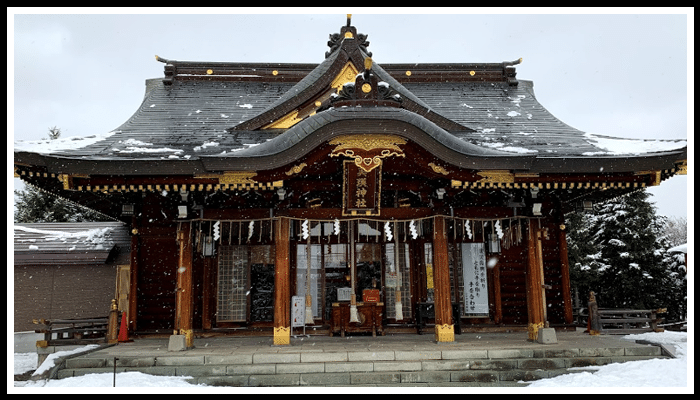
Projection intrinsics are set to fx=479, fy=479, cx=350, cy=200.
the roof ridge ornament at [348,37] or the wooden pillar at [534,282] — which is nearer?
the wooden pillar at [534,282]

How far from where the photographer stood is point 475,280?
11258 millimetres

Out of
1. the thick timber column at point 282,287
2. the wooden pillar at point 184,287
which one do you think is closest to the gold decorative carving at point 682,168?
the thick timber column at point 282,287

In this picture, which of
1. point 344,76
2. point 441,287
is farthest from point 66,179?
point 441,287

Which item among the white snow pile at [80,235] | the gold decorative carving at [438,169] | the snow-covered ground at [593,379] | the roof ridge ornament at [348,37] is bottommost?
the snow-covered ground at [593,379]

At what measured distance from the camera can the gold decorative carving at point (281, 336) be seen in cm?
888

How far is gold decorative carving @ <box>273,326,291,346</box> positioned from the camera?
8.88 meters

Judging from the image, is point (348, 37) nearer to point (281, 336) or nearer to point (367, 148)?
point (367, 148)

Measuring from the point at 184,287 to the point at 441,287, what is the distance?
485cm

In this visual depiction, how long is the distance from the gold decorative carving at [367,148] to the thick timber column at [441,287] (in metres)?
1.76

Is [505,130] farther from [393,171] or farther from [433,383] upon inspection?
[433,383]

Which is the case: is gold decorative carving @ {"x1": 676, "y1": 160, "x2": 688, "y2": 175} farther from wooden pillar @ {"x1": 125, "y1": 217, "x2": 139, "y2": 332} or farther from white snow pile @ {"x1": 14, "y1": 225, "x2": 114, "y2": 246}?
white snow pile @ {"x1": 14, "y1": 225, "x2": 114, "y2": 246}

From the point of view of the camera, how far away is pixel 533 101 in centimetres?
1405

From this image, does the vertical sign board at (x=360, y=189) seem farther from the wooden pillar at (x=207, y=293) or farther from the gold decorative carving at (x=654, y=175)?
the gold decorative carving at (x=654, y=175)

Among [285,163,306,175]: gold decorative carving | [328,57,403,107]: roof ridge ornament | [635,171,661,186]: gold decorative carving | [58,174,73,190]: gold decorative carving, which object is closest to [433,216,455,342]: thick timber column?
[328,57,403,107]: roof ridge ornament
